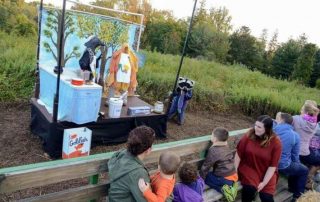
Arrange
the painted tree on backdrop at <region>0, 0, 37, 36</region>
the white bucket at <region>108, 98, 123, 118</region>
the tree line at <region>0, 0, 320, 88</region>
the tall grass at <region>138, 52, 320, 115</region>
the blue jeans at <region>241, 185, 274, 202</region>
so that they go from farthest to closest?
the tree line at <region>0, 0, 320, 88</region> → the painted tree on backdrop at <region>0, 0, 37, 36</region> → the tall grass at <region>138, 52, 320, 115</region> → the white bucket at <region>108, 98, 123, 118</region> → the blue jeans at <region>241, 185, 274, 202</region>

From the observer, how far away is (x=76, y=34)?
5961 mm

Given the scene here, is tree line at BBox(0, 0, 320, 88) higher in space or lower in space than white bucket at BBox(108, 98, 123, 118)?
higher

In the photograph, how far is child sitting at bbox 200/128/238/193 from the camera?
3109mm

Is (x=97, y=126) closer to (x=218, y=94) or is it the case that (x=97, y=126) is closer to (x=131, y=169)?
(x=131, y=169)

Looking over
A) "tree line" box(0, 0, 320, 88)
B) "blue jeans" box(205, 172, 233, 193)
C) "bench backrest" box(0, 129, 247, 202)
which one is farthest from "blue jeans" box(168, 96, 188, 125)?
"tree line" box(0, 0, 320, 88)

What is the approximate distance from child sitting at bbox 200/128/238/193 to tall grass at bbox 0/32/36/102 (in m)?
4.55

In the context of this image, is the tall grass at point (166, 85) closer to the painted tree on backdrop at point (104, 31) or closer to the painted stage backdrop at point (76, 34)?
the painted stage backdrop at point (76, 34)

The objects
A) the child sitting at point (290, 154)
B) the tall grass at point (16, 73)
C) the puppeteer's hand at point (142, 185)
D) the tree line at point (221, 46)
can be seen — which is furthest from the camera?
the tree line at point (221, 46)

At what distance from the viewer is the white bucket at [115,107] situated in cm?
506

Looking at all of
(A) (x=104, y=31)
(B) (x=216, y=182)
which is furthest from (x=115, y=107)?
(B) (x=216, y=182)

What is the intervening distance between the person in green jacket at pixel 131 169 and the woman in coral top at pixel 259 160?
56.1 inches

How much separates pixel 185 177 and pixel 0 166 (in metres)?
2.75

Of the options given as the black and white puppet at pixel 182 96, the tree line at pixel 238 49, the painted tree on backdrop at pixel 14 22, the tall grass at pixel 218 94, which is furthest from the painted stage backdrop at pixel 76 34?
the tree line at pixel 238 49

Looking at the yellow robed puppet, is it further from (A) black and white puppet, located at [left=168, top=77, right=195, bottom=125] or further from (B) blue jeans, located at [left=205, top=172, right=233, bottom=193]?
(B) blue jeans, located at [left=205, top=172, right=233, bottom=193]
